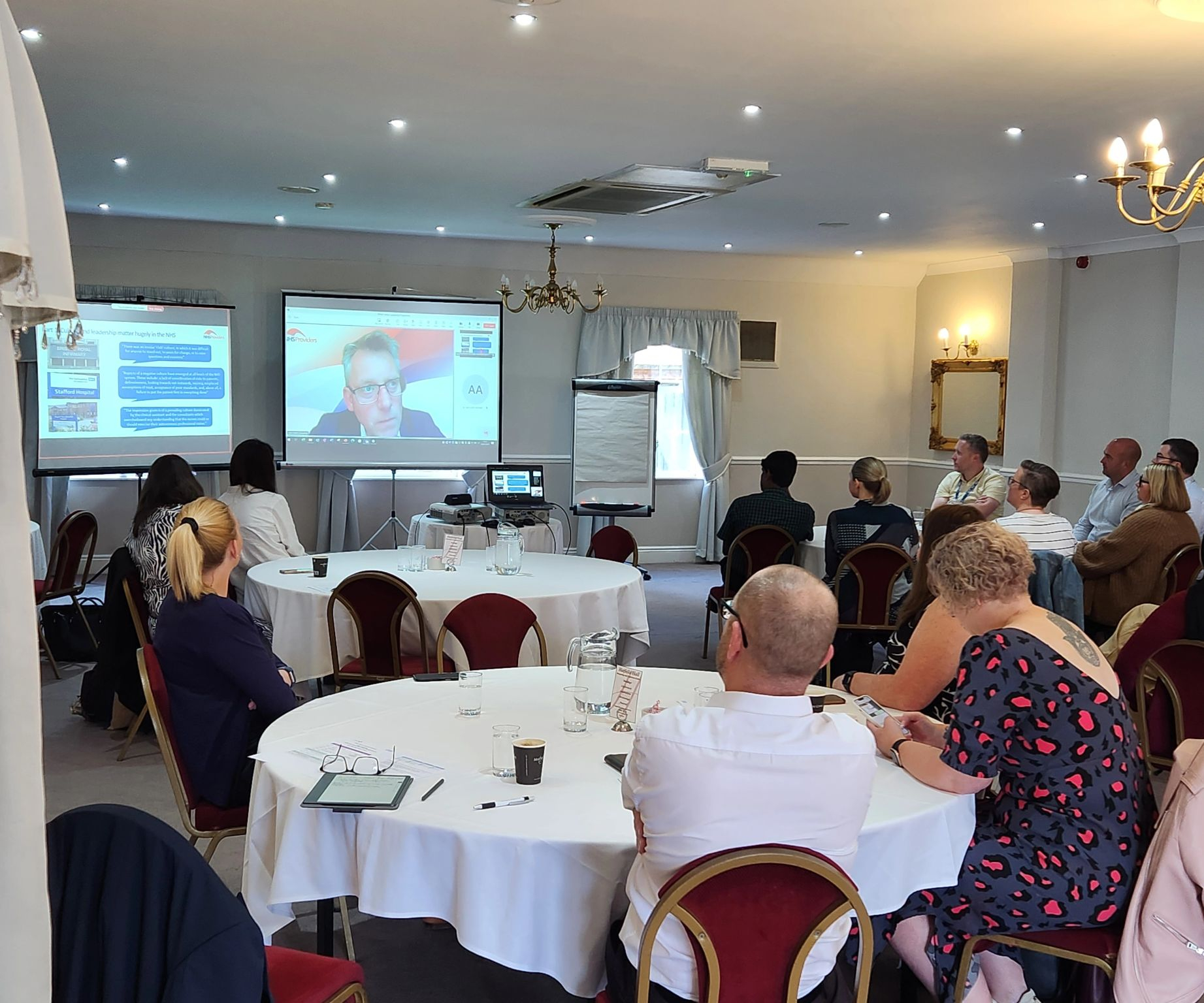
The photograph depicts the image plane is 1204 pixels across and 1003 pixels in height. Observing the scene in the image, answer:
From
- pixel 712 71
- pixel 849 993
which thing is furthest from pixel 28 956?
pixel 712 71

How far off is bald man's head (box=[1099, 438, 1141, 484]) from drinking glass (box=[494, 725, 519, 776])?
543 centimetres

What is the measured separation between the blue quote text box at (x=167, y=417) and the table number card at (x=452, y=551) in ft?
14.9

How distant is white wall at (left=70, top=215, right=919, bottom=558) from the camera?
30.8 feet

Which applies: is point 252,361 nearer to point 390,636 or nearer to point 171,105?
point 171,105

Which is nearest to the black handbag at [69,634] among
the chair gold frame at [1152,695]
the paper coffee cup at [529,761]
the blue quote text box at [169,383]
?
the blue quote text box at [169,383]

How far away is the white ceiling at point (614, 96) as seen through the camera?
3998 millimetres

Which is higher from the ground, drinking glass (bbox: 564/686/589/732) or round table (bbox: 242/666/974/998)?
drinking glass (bbox: 564/686/589/732)

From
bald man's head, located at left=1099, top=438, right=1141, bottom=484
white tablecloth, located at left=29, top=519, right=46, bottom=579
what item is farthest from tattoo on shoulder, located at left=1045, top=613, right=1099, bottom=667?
white tablecloth, located at left=29, top=519, right=46, bottom=579

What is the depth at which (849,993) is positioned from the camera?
2100mm

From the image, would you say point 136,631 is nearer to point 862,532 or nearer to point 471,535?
point 471,535

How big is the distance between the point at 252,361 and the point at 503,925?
8.21m

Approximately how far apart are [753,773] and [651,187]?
5.25 metres

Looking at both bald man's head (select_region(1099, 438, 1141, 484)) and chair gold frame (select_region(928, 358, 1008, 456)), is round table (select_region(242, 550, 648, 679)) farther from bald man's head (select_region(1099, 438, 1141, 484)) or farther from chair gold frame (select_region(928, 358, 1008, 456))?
chair gold frame (select_region(928, 358, 1008, 456))

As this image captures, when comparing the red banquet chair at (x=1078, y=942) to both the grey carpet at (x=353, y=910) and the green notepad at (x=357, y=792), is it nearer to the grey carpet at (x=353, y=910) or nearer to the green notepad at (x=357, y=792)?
the grey carpet at (x=353, y=910)
